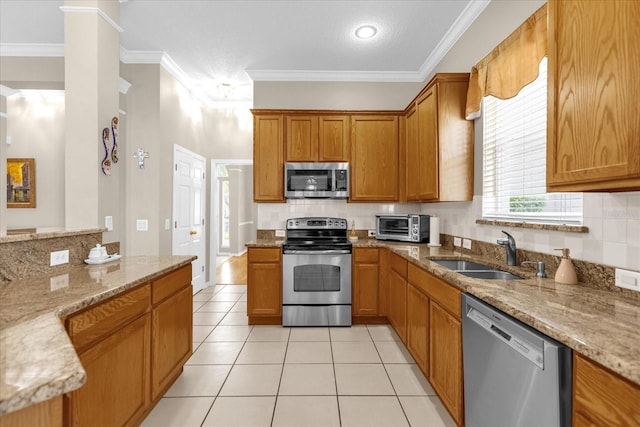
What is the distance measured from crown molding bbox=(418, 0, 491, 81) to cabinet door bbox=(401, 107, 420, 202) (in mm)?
683

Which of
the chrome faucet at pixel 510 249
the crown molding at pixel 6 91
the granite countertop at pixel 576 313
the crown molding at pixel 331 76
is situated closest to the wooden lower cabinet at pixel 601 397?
the granite countertop at pixel 576 313

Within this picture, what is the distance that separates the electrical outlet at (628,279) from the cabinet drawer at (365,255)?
85.9 inches

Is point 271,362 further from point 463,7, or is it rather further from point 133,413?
point 463,7

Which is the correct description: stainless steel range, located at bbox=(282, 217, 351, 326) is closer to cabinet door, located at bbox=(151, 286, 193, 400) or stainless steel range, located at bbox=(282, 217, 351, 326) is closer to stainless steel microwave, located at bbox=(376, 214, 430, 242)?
stainless steel microwave, located at bbox=(376, 214, 430, 242)

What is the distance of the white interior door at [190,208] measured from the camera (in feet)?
13.5

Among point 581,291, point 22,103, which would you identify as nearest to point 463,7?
point 581,291

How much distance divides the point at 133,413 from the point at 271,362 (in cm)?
114

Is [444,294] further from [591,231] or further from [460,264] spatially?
[591,231]

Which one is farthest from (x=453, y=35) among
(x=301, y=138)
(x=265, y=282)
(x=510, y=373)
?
(x=265, y=282)

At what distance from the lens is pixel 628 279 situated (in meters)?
1.36

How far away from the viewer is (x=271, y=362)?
2.62 meters

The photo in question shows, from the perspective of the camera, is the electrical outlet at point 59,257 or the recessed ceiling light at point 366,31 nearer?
the electrical outlet at point 59,257

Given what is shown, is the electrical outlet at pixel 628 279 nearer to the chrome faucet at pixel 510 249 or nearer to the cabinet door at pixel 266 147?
the chrome faucet at pixel 510 249

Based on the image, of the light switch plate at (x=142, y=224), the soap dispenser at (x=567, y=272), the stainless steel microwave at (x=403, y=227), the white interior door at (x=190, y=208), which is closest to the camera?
the soap dispenser at (x=567, y=272)
